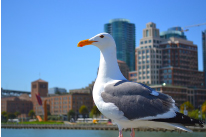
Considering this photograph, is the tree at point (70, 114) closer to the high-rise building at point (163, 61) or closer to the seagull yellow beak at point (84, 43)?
the high-rise building at point (163, 61)

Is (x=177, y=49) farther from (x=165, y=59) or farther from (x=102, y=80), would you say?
(x=102, y=80)

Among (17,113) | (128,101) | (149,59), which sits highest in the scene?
Result: (149,59)

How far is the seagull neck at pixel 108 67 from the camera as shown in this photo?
898 centimetres

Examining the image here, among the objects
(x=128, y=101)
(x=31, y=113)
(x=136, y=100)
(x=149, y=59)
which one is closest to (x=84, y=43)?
(x=128, y=101)

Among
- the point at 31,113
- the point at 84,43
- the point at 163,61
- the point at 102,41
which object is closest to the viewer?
the point at 102,41

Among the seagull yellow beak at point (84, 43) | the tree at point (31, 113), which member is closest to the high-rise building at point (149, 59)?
the tree at point (31, 113)

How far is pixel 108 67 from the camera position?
8.99m

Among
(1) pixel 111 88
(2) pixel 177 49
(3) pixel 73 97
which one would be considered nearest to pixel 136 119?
(1) pixel 111 88

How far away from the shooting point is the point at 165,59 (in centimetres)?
14862

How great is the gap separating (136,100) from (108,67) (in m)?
1.13

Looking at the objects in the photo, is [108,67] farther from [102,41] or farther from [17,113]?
[17,113]

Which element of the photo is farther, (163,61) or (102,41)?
(163,61)

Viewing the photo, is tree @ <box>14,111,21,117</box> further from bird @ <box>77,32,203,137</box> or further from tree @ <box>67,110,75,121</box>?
bird @ <box>77,32,203,137</box>

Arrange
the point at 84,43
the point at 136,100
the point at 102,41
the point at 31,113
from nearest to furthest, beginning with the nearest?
A: the point at 136,100
the point at 102,41
the point at 84,43
the point at 31,113
